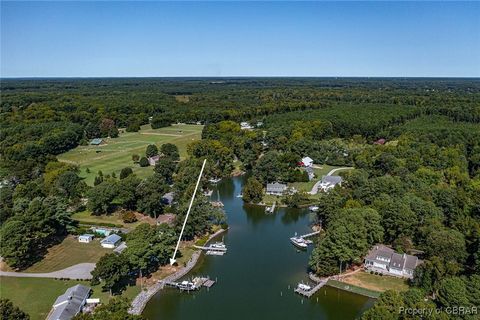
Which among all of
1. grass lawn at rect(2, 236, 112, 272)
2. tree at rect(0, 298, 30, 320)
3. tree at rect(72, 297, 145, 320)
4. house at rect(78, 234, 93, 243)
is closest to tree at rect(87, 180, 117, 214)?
grass lawn at rect(2, 236, 112, 272)

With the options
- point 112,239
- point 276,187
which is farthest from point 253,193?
point 112,239

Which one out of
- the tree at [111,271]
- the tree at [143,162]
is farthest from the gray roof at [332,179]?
the tree at [111,271]

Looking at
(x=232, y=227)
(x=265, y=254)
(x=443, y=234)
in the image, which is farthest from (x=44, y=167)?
(x=443, y=234)

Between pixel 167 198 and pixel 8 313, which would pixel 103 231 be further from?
pixel 8 313

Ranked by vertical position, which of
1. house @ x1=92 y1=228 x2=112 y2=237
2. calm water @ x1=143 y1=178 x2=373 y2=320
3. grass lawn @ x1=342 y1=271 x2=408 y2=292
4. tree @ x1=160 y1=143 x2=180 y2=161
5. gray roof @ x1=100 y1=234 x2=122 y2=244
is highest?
tree @ x1=160 y1=143 x2=180 y2=161

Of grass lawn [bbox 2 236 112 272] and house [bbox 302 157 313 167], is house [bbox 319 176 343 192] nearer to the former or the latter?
house [bbox 302 157 313 167]

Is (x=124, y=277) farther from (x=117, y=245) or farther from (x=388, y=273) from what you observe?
(x=388, y=273)
